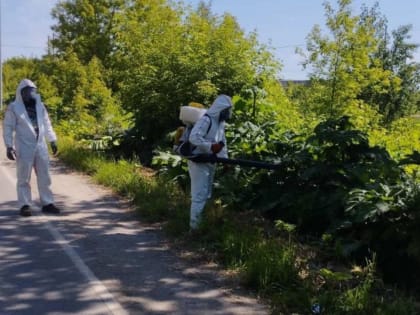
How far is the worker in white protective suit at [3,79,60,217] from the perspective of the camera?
25.9 feet

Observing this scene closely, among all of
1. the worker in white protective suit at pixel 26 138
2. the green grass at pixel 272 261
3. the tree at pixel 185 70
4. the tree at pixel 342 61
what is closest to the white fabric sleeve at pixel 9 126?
the worker in white protective suit at pixel 26 138

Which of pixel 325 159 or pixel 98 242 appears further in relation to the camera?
pixel 325 159

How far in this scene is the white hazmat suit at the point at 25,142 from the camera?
7.89 metres

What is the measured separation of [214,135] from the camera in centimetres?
677

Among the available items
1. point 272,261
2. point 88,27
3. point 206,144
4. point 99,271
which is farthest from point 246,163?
point 88,27

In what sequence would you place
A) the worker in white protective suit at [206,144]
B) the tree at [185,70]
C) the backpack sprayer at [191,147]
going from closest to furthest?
the worker in white protective suit at [206,144]
the backpack sprayer at [191,147]
the tree at [185,70]

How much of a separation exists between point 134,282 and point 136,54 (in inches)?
377

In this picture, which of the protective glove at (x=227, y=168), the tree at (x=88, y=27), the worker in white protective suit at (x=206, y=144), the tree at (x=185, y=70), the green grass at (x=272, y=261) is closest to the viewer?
the green grass at (x=272, y=261)

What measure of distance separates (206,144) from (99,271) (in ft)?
6.41

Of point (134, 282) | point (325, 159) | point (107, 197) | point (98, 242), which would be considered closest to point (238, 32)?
point (107, 197)

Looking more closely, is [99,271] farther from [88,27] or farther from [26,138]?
[88,27]

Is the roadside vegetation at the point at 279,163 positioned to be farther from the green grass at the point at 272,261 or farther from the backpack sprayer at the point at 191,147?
the backpack sprayer at the point at 191,147

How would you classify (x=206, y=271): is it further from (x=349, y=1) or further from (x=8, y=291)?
(x=349, y=1)

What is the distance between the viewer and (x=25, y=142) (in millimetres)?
7895
